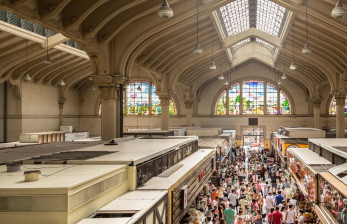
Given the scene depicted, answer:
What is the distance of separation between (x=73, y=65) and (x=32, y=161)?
1769 centimetres

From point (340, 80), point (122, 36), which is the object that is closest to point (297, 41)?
point (340, 80)

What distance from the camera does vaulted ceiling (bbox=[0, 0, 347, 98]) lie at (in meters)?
9.71

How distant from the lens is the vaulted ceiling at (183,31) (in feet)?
31.9

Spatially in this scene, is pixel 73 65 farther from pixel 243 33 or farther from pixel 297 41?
pixel 297 41

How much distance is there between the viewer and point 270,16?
19094mm

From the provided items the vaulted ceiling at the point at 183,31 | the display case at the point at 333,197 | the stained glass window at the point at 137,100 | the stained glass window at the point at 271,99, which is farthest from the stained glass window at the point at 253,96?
the display case at the point at 333,197

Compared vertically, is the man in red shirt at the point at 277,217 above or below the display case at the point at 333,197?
below

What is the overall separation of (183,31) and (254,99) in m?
15.6

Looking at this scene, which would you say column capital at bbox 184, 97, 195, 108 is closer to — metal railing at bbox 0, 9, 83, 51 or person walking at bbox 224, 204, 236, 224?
metal railing at bbox 0, 9, 83, 51

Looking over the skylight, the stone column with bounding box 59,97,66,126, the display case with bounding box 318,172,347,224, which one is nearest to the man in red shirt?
the display case with bounding box 318,172,347,224

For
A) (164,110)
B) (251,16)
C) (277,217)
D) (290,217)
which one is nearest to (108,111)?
(277,217)

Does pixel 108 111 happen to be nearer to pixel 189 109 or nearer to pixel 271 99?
pixel 189 109

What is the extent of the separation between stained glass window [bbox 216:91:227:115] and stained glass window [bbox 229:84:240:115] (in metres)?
0.43

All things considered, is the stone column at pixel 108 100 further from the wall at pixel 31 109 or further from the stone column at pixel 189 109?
the stone column at pixel 189 109
